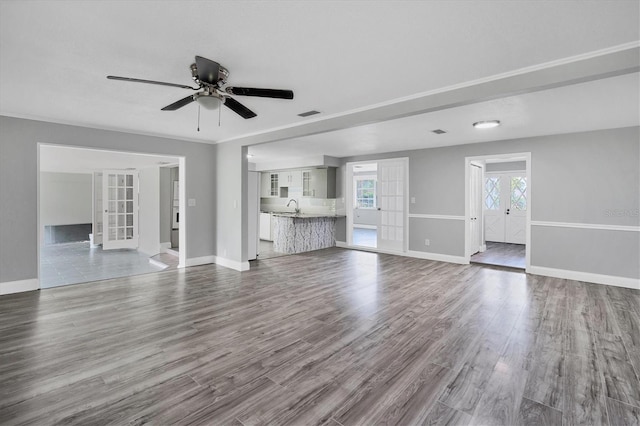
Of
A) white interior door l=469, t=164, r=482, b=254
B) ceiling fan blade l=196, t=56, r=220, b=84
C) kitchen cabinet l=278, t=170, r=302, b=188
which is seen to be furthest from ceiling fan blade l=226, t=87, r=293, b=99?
kitchen cabinet l=278, t=170, r=302, b=188

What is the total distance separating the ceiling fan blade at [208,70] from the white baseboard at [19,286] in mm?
4174

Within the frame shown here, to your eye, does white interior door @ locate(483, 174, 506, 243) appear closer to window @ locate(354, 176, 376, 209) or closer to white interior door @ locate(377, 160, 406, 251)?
white interior door @ locate(377, 160, 406, 251)

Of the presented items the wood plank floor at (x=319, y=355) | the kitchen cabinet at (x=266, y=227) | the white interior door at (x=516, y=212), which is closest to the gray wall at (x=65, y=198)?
the kitchen cabinet at (x=266, y=227)

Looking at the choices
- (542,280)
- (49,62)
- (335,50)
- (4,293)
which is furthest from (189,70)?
(542,280)

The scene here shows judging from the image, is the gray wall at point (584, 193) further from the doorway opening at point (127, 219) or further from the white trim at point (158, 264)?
the doorway opening at point (127, 219)

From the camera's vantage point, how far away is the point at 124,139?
16.9 ft

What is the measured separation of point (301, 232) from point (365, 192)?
5.97 metres

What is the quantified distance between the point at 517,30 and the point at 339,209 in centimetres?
665

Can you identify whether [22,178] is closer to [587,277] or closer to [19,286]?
[19,286]

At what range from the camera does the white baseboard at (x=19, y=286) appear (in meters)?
4.19

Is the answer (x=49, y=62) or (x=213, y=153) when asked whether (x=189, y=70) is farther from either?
(x=213, y=153)

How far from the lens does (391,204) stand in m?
7.62

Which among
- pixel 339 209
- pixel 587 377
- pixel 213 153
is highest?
pixel 213 153

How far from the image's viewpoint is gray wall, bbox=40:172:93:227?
11.9 metres
